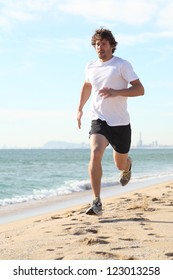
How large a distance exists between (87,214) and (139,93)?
60.9 inches

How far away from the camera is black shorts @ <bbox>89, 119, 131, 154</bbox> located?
6.52m

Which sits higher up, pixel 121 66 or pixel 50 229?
pixel 121 66

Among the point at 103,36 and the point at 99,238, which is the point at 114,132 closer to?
the point at 103,36

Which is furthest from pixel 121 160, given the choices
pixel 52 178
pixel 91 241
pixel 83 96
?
pixel 52 178

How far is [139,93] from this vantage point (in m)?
6.34

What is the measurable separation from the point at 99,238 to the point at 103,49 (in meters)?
2.50

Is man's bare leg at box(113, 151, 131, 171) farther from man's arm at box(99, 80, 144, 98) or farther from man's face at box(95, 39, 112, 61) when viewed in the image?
man's face at box(95, 39, 112, 61)

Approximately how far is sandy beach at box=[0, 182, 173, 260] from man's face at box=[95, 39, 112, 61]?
74.9 inches

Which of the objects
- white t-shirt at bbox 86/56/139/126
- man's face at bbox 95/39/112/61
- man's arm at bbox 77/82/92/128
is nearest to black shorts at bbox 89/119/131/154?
white t-shirt at bbox 86/56/139/126

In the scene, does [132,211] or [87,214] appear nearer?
[87,214]

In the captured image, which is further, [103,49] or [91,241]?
[103,49]

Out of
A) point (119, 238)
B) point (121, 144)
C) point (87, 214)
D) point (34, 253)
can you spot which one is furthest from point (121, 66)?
point (34, 253)

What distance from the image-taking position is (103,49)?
651 centimetres
